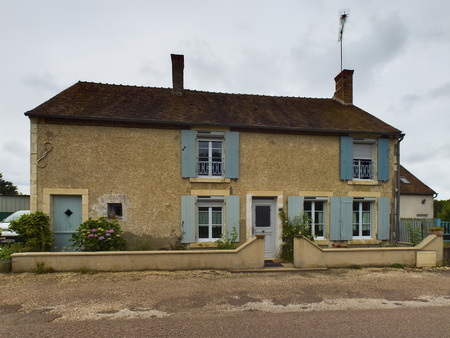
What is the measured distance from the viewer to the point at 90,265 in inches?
261

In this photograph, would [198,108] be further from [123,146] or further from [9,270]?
[9,270]

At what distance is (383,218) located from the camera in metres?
9.37

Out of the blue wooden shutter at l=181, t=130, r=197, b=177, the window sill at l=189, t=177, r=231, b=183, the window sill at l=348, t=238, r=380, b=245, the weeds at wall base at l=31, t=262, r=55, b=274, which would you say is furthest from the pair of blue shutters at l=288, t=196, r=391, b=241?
the weeds at wall base at l=31, t=262, r=55, b=274

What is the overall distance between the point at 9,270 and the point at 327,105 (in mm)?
11833

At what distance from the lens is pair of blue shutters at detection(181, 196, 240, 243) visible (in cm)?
838

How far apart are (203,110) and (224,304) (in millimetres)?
6468

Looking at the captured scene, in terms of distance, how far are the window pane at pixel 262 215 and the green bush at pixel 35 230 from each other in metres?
6.07

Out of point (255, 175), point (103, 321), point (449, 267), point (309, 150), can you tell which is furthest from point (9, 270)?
point (449, 267)

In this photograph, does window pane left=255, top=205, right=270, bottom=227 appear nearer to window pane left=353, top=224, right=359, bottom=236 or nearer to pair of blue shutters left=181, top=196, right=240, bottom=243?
pair of blue shutters left=181, top=196, right=240, bottom=243

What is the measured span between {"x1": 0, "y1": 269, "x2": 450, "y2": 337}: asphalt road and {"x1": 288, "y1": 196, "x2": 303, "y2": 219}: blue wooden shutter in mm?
2275

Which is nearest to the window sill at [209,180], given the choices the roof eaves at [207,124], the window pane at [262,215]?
the window pane at [262,215]

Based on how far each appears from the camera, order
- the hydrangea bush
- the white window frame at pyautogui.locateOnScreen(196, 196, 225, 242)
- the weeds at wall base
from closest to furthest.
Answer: the weeds at wall base → the hydrangea bush → the white window frame at pyautogui.locateOnScreen(196, 196, 225, 242)

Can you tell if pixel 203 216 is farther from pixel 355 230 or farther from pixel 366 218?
pixel 366 218

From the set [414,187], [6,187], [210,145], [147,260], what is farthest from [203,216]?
[6,187]
